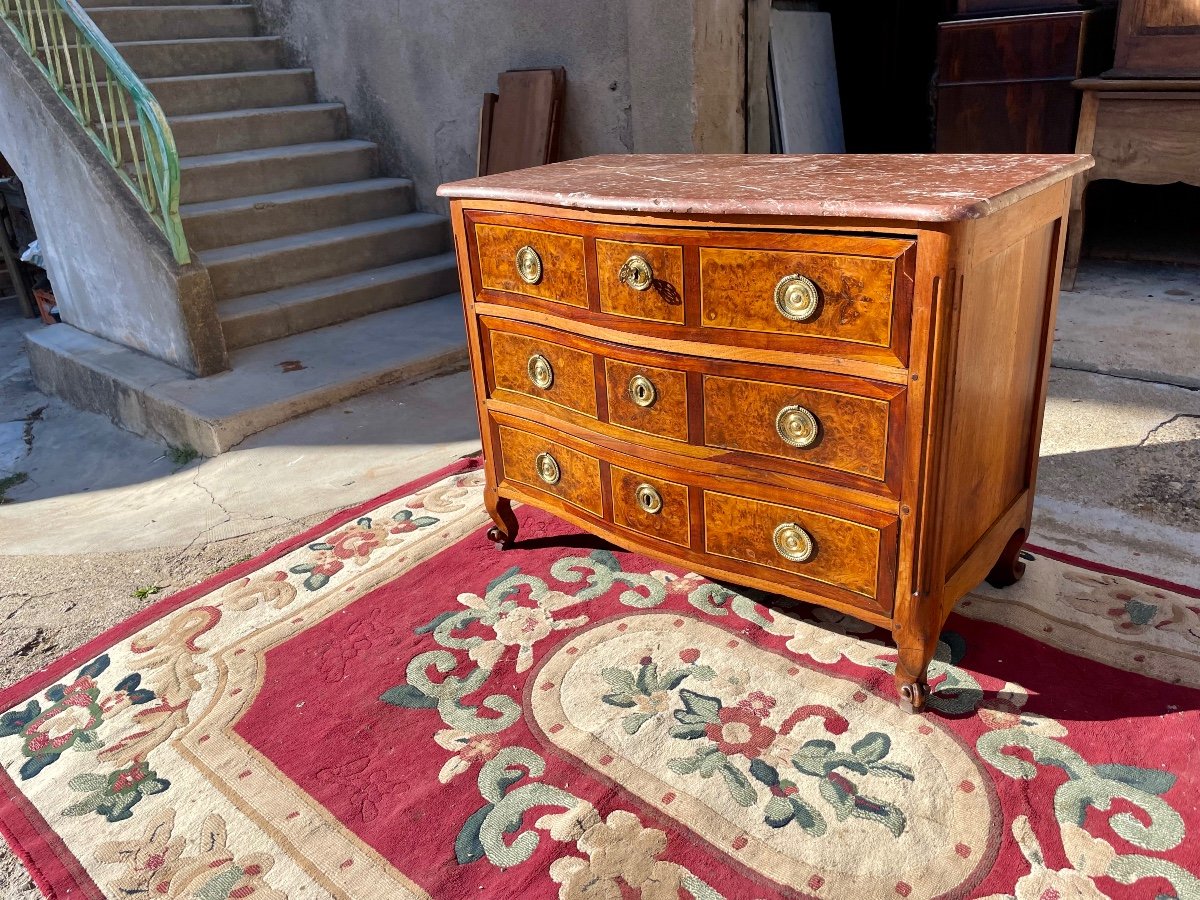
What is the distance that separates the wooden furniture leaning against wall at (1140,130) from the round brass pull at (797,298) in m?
3.27

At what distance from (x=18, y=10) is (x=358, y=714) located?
14.8 feet

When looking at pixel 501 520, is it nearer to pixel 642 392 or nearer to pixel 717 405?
pixel 642 392

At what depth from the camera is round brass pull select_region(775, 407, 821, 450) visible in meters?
1.89

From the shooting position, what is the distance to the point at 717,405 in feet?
6.63

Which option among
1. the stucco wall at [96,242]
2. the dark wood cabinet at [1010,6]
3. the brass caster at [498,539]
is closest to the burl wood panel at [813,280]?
the brass caster at [498,539]

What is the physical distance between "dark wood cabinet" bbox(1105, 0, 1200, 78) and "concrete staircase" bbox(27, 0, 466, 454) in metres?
3.40

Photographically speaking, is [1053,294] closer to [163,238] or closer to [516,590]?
[516,590]

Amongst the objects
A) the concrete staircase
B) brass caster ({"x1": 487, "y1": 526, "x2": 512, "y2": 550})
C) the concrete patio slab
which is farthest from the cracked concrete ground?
brass caster ({"x1": 487, "y1": 526, "x2": 512, "y2": 550})

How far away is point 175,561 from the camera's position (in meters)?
2.95

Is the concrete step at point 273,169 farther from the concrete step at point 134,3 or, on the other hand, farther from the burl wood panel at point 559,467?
the burl wood panel at point 559,467

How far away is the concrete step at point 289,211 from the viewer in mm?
4977

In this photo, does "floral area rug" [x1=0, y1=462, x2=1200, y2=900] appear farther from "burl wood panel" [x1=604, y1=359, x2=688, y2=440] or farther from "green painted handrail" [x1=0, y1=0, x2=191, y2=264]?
"green painted handrail" [x1=0, y1=0, x2=191, y2=264]

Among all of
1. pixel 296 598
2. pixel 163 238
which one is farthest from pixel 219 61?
pixel 296 598

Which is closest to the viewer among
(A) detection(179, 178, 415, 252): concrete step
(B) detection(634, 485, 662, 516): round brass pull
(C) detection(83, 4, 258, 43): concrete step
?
(B) detection(634, 485, 662, 516): round brass pull
